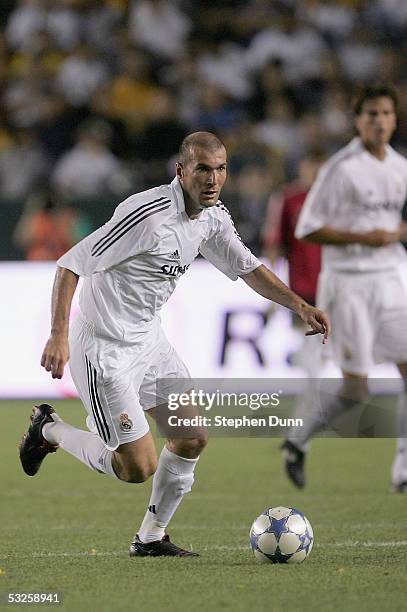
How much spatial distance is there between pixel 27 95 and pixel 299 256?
23.4 feet

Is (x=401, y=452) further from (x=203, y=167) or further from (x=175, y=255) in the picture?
(x=203, y=167)

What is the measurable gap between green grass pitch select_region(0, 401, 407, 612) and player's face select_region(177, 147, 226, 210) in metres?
1.58

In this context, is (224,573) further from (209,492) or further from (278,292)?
(209,492)

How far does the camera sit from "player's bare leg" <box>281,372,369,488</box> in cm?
824

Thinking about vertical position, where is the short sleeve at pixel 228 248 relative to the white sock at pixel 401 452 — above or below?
above

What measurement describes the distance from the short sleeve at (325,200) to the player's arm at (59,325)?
121 inches

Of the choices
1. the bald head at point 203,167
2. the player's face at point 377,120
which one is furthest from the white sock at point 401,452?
the bald head at point 203,167

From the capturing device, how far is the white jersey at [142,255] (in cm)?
558

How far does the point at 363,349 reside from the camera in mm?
8148

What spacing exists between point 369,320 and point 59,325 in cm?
333

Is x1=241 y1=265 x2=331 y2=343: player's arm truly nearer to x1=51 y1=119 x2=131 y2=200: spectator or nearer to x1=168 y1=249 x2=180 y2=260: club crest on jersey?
x1=168 y1=249 x2=180 y2=260: club crest on jersey

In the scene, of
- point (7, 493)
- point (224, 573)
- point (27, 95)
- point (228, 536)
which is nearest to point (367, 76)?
point (27, 95)

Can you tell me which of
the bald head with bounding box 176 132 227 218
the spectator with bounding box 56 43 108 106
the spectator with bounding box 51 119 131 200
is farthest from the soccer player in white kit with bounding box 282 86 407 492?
the spectator with bounding box 56 43 108 106

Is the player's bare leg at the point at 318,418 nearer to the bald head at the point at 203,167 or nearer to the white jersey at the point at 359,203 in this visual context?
the white jersey at the point at 359,203
